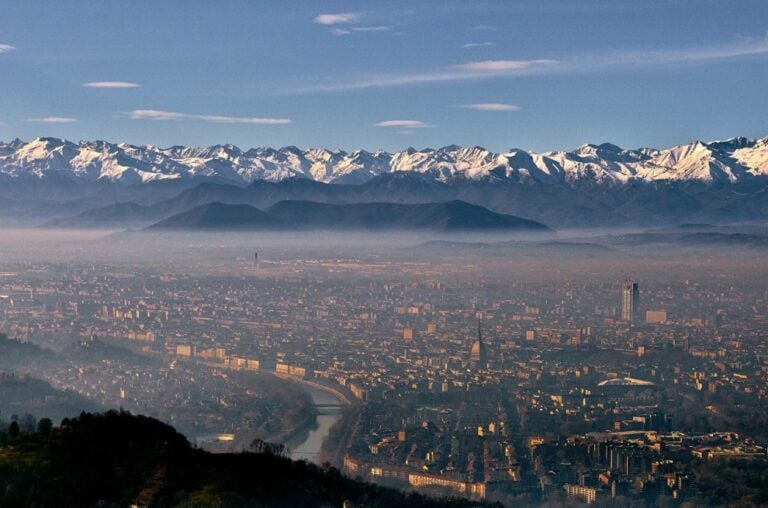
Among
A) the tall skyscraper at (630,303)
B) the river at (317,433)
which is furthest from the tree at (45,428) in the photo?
the tall skyscraper at (630,303)

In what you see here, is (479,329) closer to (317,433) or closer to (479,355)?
(479,355)

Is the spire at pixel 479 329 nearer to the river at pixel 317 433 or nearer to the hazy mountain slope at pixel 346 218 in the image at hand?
the river at pixel 317 433

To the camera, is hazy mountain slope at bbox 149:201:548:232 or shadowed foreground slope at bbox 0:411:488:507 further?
Result: hazy mountain slope at bbox 149:201:548:232

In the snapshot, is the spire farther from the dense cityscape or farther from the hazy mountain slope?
the hazy mountain slope

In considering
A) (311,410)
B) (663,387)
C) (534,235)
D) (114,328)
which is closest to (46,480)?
(311,410)

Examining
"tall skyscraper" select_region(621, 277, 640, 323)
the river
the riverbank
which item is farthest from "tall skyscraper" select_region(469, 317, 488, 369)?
"tall skyscraper" select_region(621, 277, 640, 323)

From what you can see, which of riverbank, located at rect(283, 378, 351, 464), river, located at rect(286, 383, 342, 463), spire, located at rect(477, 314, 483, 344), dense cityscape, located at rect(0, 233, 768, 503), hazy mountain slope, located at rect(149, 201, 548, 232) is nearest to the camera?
dense cityscape, located at rect(0, 233, 768, 503)
